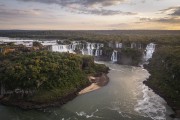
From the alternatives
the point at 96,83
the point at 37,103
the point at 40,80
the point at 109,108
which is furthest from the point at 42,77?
the point at 96,83

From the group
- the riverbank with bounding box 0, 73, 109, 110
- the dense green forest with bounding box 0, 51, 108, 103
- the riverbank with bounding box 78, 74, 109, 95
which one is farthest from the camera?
the riverbank with bounding box 78, 74, 109, 95

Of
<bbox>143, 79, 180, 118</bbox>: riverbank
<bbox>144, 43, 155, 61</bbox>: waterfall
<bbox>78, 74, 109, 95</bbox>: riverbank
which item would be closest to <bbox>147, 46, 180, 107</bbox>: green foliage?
<bbox>143, 79, 180, 118</bbox>: riverbank

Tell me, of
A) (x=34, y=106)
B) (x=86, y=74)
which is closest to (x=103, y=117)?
(x=34, y=106)

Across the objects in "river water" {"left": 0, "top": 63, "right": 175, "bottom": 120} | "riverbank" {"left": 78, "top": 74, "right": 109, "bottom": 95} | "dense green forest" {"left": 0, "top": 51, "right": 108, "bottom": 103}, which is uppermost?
"dense green forest" {"left": 0, "top": 51, "right": 108, "bottom": 103}

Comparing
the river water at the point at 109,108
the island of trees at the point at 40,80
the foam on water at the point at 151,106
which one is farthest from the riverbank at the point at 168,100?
the island of trees at the point at 40,80

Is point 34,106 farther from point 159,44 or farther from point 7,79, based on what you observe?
point 159,44

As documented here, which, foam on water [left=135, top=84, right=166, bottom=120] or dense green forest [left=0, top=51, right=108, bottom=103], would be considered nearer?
foam on water [left=135, top=84, right=166, bottom=120]

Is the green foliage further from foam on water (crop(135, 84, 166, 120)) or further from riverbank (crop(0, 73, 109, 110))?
riverbank (crop(0, 73, 109, 110))

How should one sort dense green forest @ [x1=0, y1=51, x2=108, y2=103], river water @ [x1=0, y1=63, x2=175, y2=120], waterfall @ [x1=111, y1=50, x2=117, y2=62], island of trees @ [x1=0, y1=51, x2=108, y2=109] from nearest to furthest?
river water @ [x1=0, y1=63, x2=175, y2=120] < island of trees @ [x1=0, y1=51, x2=108, y2=109] < dense green forest @ [x1=0, y1=51, x2=108, y2=103] < waterfall @ [x1=111, y1=50, x2=117, y2=62]

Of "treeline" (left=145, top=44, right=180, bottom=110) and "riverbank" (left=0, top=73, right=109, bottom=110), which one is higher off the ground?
"treeline" (left=145, top=44, right=180, bottom=110)
